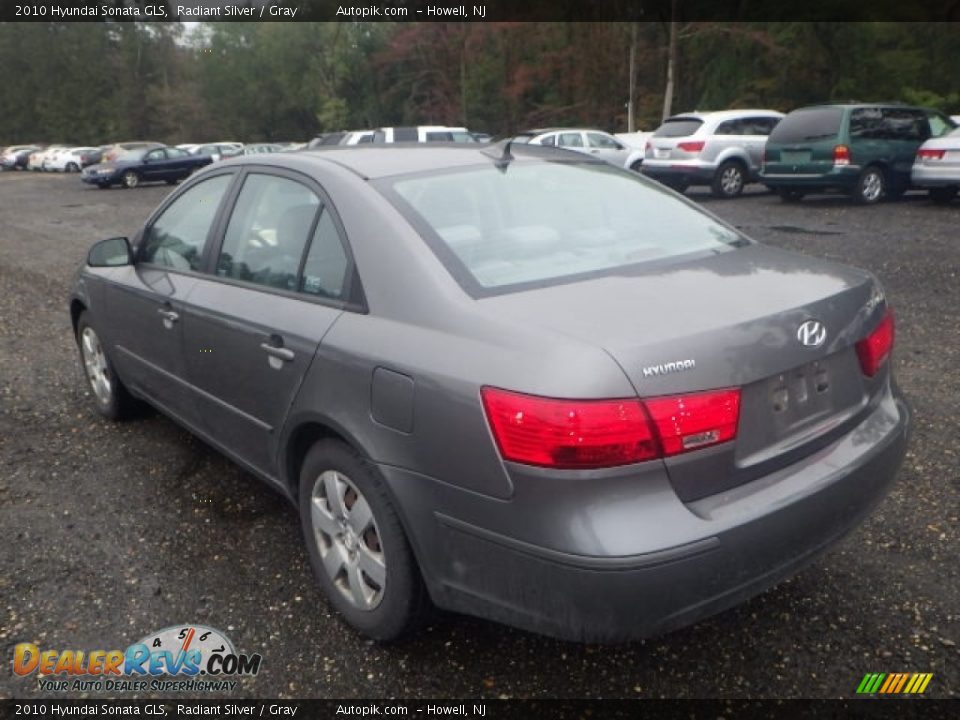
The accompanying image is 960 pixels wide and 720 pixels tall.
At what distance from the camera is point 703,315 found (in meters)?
2.27

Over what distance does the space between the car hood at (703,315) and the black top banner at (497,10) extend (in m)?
32.3

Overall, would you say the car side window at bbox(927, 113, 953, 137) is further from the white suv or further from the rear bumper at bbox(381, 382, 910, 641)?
the rear bumper at bbox(381, 382, 910, 641)

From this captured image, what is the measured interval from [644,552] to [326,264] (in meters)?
1.50

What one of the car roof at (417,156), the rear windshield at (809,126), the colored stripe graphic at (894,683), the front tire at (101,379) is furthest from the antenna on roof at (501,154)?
the rear windshield at (809,126)

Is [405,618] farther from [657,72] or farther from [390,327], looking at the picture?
[657,72]

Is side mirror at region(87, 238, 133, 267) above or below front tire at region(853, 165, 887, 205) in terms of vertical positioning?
above

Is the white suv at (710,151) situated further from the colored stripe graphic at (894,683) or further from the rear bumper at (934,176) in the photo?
the colored stripe graphic at (894,683)

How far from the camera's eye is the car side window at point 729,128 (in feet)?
53.3

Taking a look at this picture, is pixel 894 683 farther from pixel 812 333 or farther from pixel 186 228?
pixel 186 228

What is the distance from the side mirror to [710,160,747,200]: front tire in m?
13.9

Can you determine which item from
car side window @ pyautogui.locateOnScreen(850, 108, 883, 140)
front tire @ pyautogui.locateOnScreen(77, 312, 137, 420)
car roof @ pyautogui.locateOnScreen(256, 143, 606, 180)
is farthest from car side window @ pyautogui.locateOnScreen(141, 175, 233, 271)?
car side window @ pyautogui.locateOnScreen(850, 108, 883, 140)

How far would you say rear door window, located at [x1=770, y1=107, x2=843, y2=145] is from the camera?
44.1 ft

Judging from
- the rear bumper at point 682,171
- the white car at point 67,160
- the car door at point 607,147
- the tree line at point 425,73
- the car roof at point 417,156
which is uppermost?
the tree line at point 425,73

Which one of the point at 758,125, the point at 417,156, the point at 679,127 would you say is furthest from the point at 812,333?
the point at 758,125
